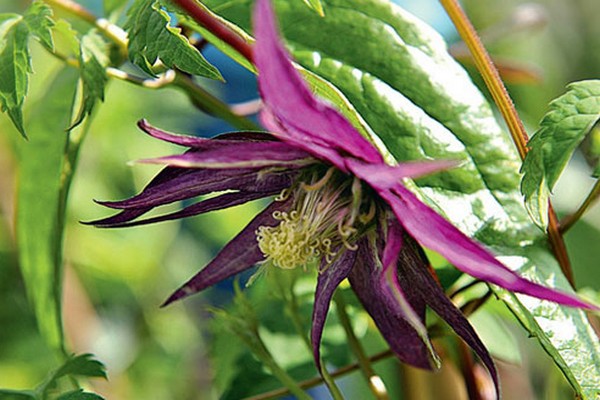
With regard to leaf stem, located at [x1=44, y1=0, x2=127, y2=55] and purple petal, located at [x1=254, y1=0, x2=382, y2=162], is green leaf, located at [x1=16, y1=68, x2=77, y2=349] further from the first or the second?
purple petal, located at [x1=254, y1=0, x2=382, y2=162]

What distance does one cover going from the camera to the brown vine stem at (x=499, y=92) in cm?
33

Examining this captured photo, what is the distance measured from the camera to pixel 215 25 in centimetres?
33

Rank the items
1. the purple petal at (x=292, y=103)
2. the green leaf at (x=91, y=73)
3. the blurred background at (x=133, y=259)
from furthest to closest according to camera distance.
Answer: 1. the blurred background at (x=133, y=259)
2. the green leaf at (x=91, y=73)
3. the purple petal at (x=292, y=103)

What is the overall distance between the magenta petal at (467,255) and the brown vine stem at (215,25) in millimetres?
95

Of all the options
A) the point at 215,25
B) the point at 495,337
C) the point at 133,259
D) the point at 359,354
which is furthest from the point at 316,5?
the point at 133,259

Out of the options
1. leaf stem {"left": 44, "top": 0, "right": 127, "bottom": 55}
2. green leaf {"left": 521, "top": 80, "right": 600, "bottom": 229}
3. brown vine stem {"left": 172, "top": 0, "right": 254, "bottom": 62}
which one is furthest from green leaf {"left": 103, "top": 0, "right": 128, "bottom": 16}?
green leaf {"left": 521, "top": 80, "right": 600, "bottom": 229}

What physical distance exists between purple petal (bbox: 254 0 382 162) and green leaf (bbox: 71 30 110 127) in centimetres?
9

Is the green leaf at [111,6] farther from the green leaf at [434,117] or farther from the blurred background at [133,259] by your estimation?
the blurred background at [133,259]

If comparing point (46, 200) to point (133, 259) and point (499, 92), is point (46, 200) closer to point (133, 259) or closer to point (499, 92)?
point (499, 92)

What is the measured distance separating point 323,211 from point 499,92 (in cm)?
8

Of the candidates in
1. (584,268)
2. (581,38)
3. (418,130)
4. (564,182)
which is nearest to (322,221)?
(418,130)

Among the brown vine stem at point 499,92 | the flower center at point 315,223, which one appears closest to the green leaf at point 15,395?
the flower center at point 315,223

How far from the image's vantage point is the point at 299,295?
0.50 metres

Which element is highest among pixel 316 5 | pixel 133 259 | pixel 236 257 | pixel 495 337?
pixel 316 5
